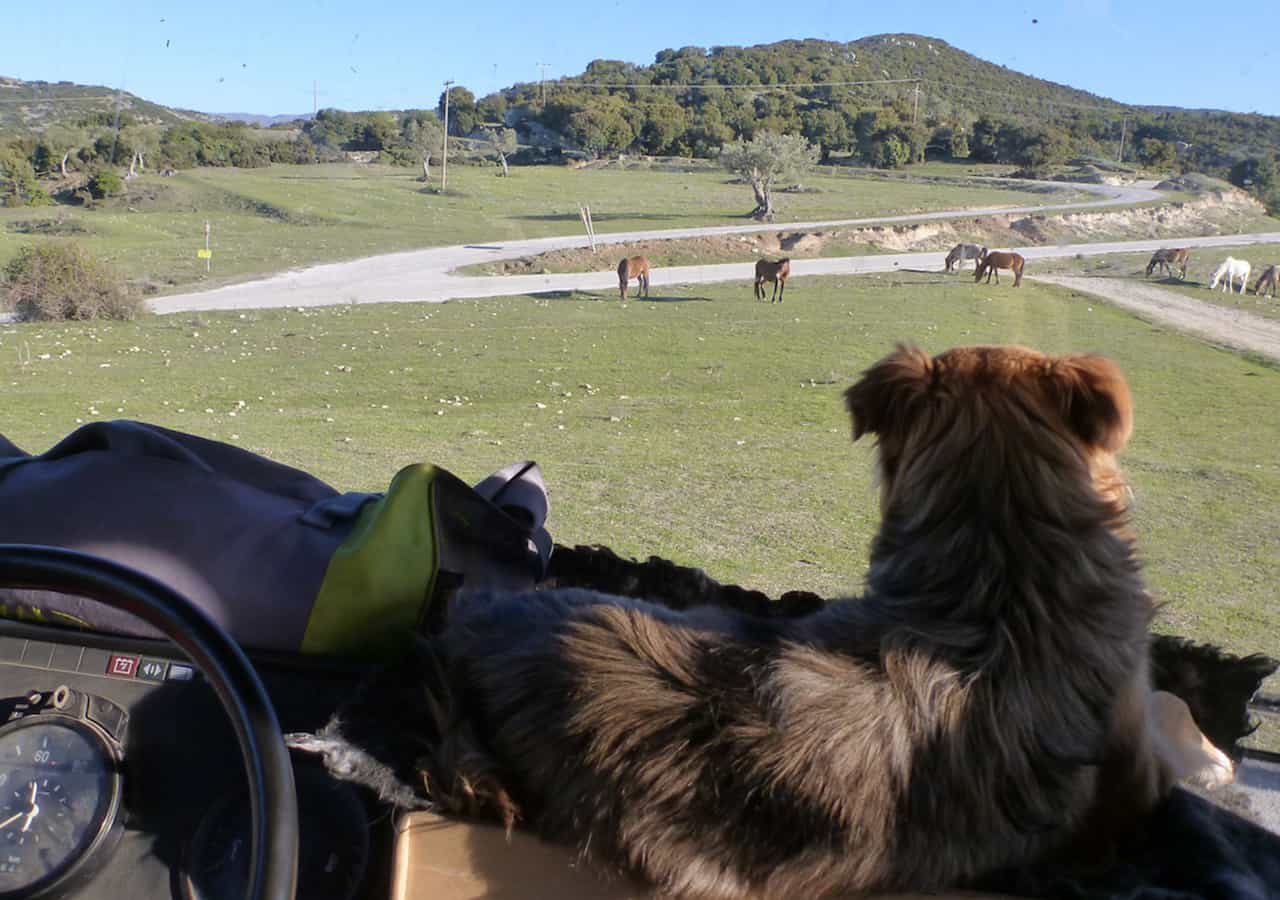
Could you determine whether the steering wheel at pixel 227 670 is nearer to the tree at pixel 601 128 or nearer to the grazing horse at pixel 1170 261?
the tree at pixel 601 128

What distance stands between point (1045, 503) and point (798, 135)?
189cm

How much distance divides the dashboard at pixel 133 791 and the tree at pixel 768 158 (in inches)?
90.1

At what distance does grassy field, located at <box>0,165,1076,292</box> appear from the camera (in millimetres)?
3596

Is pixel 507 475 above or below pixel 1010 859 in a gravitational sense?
above

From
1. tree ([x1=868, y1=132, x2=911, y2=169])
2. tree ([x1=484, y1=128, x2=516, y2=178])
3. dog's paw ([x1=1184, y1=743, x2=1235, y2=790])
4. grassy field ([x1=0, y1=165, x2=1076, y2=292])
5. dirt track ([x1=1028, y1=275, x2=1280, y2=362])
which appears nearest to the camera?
dog's paw ([x1=1184, y1=743, x2=1235, y2=790])

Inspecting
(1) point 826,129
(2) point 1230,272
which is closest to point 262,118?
(1) point 826,129

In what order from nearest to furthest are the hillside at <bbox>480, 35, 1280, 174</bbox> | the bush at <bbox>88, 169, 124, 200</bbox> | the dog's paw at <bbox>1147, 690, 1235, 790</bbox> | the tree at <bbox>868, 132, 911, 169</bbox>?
the dog's paw at <bbox>1147, 690, 1235, 790</bbox>, the hillside at <bbox>480, 35, 1280, 174</bbox>, the tree at <bbox>868, 132, 911, 169</bbox>, the bush at <bbox>88, 169, 124, 200</bbox>

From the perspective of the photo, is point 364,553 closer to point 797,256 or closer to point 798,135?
point 798,135

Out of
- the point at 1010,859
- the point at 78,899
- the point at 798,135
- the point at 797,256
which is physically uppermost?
the point at 798,135

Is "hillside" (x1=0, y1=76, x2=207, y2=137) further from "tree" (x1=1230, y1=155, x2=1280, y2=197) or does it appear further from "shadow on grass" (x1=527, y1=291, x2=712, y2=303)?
"tree" (x1=1230, y1=155, x2=1280, y2=197)

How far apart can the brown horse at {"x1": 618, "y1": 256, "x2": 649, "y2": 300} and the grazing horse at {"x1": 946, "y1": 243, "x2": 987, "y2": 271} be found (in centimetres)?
164

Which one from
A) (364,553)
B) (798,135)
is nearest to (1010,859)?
(364,553)

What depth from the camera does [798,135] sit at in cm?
315

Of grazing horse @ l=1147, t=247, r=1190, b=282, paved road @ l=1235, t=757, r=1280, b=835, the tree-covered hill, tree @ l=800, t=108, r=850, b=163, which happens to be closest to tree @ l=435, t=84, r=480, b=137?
the tree-covered hill
